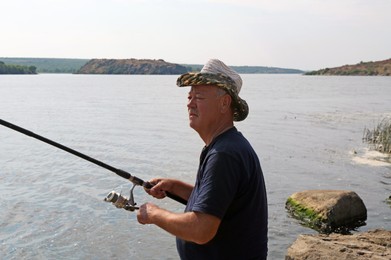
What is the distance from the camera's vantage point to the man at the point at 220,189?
9.60ft

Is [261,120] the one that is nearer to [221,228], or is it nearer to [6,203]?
[6,203]

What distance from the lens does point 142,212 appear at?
10.8ft

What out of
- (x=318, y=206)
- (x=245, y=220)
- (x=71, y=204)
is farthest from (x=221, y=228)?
(x=71, y=204)

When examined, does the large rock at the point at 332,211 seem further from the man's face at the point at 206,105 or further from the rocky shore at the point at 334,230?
the man's face at the point at 206,105

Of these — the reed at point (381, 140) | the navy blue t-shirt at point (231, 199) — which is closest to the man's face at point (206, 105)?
the navy blue t-shirt at point (231, 199)

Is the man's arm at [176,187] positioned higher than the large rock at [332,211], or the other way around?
the man's arm at [176,187]

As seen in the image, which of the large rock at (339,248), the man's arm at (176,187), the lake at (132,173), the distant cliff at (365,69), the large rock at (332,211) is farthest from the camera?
the distant cliff at (365,69)

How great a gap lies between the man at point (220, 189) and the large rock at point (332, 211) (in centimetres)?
864

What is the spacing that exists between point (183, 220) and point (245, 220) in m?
0.41

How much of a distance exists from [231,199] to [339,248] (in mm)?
→ 5088

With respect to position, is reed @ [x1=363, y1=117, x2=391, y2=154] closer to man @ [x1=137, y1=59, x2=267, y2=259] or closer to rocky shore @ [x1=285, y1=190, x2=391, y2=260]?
rocky shore @ [x1=285, y1=190, x2=391, y2=260]

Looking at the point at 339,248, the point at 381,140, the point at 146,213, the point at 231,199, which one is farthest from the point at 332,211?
the point at 381,140

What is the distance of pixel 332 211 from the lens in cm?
1152

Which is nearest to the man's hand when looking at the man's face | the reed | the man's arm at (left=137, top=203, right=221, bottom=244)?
the man's arm at (left=137, top=203, right=221, bottom=244)
